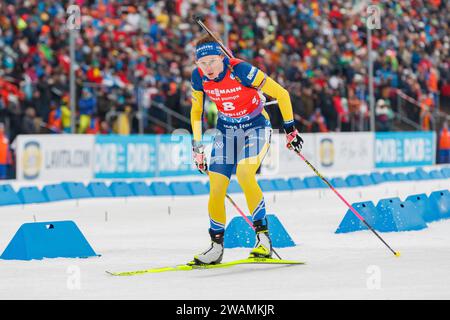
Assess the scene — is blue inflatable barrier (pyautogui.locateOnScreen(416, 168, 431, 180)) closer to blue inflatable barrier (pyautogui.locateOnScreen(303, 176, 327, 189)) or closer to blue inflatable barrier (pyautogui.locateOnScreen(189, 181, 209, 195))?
blue inflatable barrier (pyautogui.locateOnScreen(303, 176, 327, 189))

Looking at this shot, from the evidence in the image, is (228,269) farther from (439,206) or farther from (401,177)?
(401,177)

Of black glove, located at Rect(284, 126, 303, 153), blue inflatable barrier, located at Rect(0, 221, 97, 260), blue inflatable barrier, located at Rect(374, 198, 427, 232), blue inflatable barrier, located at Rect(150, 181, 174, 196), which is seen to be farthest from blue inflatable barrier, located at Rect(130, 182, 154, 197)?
black glove, located at Rect(284, 126, 303, 153)

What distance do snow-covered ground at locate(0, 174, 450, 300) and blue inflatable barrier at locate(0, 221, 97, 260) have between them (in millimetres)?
198

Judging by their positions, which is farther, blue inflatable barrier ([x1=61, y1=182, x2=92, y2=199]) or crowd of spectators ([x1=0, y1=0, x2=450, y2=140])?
crowd of spectators ([x1=0, y1=0, x2=450, y2=140])

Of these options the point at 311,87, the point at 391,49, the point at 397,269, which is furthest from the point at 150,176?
the point at 397,269

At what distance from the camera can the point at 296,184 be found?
2578 cm

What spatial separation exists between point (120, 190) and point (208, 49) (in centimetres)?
1341

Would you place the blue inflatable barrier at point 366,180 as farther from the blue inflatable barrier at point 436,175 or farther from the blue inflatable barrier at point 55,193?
the blue inflatable barrier at point 55,193

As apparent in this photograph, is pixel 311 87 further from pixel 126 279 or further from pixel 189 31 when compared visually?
pixel 126 279

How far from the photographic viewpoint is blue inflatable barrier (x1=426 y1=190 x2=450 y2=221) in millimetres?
15203

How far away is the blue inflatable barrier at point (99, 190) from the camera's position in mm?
22703

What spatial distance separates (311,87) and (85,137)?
9.41m

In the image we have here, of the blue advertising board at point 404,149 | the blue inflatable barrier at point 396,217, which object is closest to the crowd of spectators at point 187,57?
the blue advertising board at point 404,149

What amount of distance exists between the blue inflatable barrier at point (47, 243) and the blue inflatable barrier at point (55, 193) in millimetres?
10582
